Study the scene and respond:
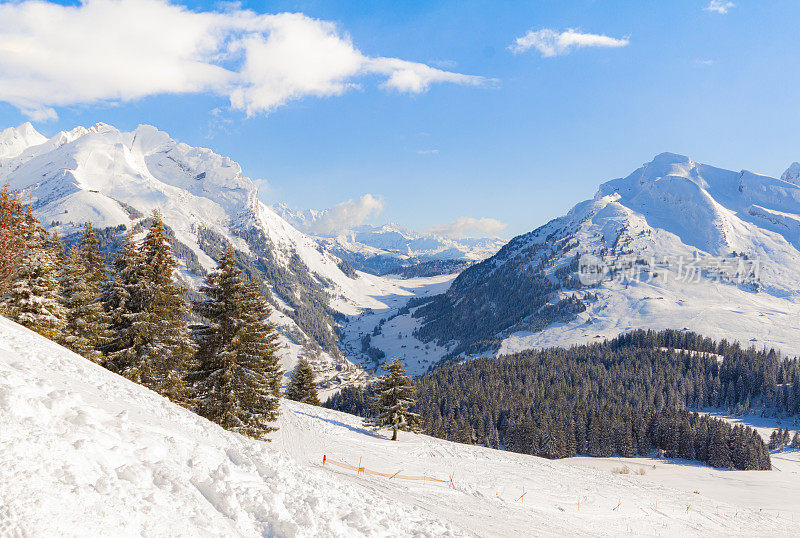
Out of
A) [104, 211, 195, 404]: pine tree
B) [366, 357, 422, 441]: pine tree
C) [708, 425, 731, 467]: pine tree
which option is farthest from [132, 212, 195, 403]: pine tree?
[708, 425, 731, 467]: pine tree

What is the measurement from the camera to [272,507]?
406 inches

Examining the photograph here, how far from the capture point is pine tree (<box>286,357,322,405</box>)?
59562mm

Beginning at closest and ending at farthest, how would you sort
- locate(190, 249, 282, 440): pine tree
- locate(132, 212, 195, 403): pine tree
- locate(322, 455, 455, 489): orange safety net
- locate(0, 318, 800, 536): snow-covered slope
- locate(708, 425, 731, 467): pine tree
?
locate(0, 318, 800, 536): snow-covered slope < locate(322, 455, 455, 489): orange safety net < locate(132, 212, 195, 403): pine tree < locate(190, 249, 282, 440): pine tree < locate(708, 425, 731, 467): pine tree

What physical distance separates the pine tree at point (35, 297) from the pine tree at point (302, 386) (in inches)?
1446

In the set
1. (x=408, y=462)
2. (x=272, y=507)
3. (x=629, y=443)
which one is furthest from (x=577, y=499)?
(x=629, y=443)

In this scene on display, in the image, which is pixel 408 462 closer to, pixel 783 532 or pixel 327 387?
pixel 783 532

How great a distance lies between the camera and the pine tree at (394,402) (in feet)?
131

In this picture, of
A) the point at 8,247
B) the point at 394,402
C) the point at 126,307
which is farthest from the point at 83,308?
the point at 394,402

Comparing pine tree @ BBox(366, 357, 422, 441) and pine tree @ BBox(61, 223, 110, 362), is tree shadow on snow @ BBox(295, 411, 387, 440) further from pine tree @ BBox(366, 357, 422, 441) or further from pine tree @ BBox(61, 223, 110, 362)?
pine tree @ BBox(61, 223, 110, 362)

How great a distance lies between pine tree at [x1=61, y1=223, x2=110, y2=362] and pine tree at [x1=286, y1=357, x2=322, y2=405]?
34432mm

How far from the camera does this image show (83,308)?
2770cm

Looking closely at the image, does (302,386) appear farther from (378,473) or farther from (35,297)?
(35,297)

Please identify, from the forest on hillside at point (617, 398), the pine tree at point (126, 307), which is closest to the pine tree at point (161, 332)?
the pine tree at point (126, 307)

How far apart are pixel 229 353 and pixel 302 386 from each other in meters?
36.2
